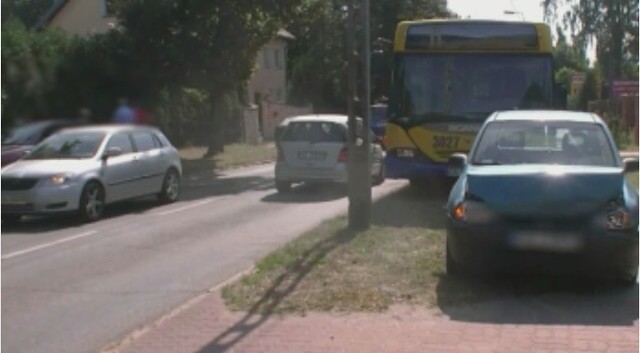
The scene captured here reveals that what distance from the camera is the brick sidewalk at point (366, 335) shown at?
515 centimetres

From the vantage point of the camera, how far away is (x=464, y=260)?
6.67 metres

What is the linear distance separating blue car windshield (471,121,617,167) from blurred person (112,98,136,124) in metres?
5.22

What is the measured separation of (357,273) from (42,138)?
4.99 metres

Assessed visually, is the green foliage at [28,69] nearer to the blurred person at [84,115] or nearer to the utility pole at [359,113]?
the blurred person at [84,115]

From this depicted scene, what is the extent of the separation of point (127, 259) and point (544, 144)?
444 cm

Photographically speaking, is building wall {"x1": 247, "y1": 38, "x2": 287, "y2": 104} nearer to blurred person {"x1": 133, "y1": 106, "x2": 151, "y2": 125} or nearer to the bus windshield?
the bus windshield

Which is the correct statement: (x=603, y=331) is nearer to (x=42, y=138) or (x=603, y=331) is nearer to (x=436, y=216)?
(x=42, y=138)

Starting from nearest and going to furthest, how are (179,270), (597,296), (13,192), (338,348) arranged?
(338,348)
(597,296)
(179,270)
(13,192)

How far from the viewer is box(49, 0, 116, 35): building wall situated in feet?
9.02

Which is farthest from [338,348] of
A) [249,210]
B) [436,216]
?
[249,210]

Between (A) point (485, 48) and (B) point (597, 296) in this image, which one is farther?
(A) point (485, 48)

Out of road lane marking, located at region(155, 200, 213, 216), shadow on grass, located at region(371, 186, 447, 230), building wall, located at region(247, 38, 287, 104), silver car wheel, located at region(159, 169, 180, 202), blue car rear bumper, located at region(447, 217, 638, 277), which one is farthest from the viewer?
building wall, located at region(247, 38, 287, 104)

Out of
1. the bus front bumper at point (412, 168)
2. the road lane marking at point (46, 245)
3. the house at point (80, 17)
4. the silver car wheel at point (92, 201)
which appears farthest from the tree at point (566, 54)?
the house at point (80, 17)

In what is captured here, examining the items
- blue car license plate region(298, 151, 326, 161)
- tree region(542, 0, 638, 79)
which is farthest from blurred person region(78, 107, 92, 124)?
tree region(542, 0, 638, 79)
